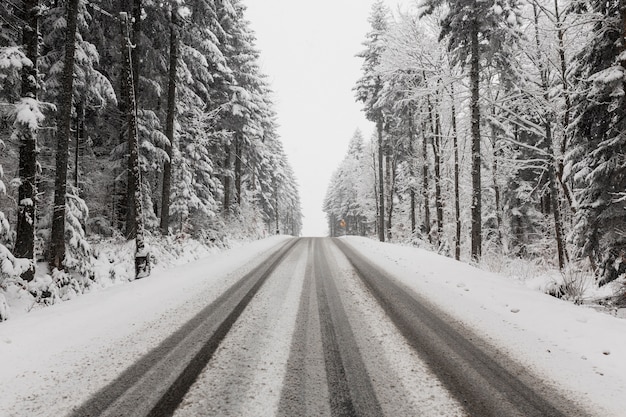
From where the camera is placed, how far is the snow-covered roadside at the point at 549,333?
330 centimetres

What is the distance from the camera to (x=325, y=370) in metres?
3.49

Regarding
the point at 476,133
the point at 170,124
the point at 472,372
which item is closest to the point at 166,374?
the point at 472,372

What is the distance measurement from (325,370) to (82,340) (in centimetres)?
317

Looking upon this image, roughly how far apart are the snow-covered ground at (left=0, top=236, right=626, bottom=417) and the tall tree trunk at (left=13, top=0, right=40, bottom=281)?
244 cm

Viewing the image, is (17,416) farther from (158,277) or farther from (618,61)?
(618,61)

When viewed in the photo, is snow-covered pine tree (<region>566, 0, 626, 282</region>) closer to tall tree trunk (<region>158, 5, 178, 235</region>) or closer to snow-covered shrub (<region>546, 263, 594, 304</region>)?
snow-covered shrub (<region>546, 263, 594, 304</region>)

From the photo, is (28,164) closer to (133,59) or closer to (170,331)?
(133,59)

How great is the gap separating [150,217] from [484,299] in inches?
526

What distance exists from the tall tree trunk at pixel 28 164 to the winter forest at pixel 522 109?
12.4m

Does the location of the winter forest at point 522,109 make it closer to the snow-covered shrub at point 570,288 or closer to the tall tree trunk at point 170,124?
the snow-covered shrub at point 570,288

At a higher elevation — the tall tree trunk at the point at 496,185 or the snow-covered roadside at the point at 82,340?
the tall tree trunk at the point at 496,185

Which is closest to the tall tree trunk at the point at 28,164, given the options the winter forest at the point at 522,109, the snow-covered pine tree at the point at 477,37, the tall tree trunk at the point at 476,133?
the winter forest at the point at 522,109

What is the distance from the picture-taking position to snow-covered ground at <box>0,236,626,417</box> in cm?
319

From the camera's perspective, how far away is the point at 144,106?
614 inches
